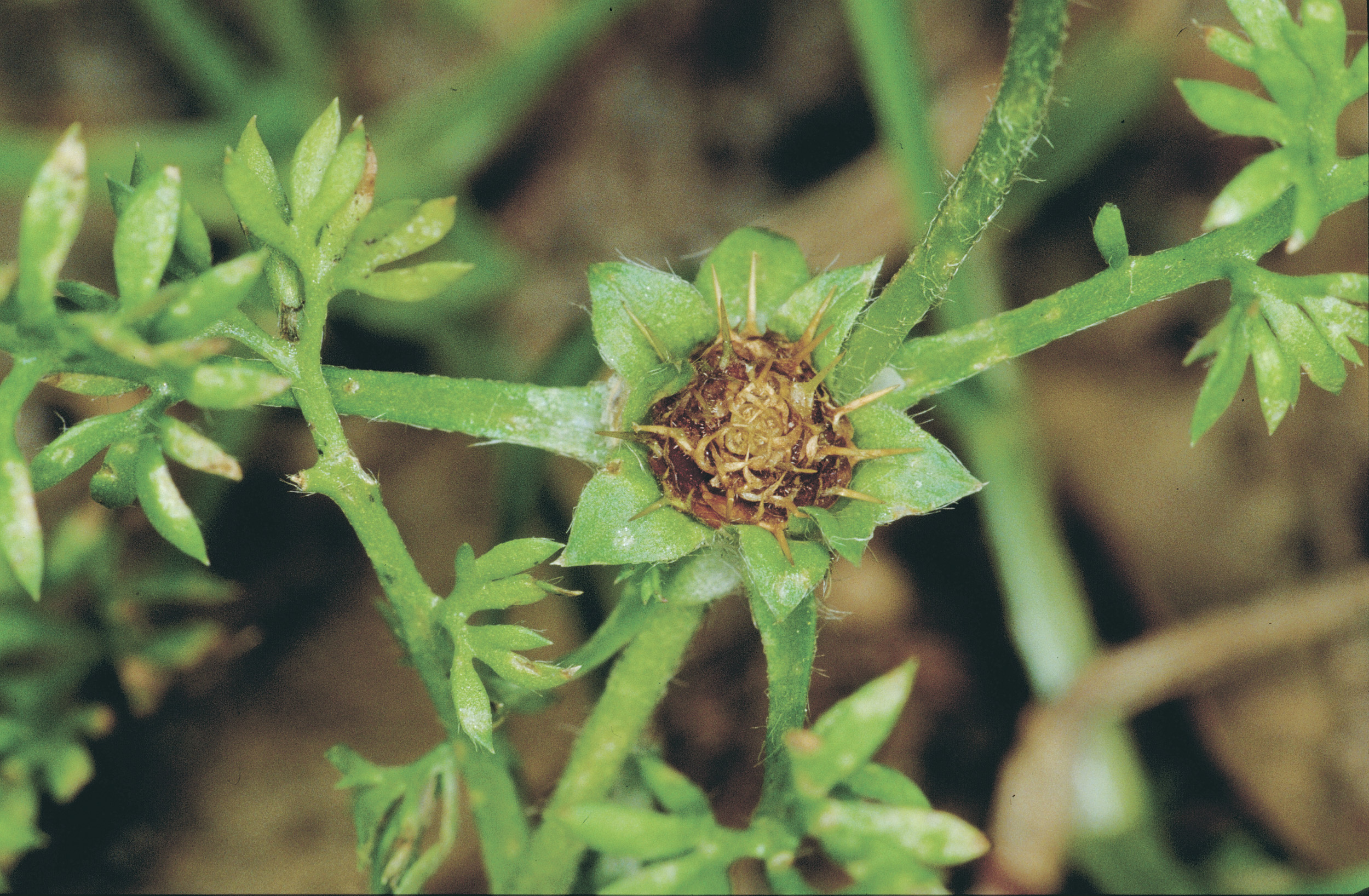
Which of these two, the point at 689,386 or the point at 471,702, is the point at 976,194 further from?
the point at 471,702

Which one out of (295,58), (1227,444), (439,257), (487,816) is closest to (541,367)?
(439,257)

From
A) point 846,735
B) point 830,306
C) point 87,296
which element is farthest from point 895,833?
point 87,296

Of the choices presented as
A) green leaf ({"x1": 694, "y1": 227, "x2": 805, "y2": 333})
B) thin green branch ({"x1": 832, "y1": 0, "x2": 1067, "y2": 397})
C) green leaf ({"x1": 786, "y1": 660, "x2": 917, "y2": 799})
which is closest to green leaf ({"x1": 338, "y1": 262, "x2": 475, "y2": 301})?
green leaf ({"x1": 694, "y1": 227, "x2": 805, "y2": 333})

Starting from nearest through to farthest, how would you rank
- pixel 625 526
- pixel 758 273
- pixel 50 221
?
pixel 50 221 → pixel 625 526 → pixel 758 273

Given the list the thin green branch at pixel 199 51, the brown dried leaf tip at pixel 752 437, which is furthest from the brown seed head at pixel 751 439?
the thin green branch at pixel 199 51

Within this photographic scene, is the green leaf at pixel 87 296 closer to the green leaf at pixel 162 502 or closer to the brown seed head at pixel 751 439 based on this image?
the green leaf at pixel 162 502

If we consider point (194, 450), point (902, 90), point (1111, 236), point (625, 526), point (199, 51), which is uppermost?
point (199, 51)

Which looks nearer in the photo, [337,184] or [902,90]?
[337,184]

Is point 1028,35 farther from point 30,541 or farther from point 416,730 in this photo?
point 416,730
